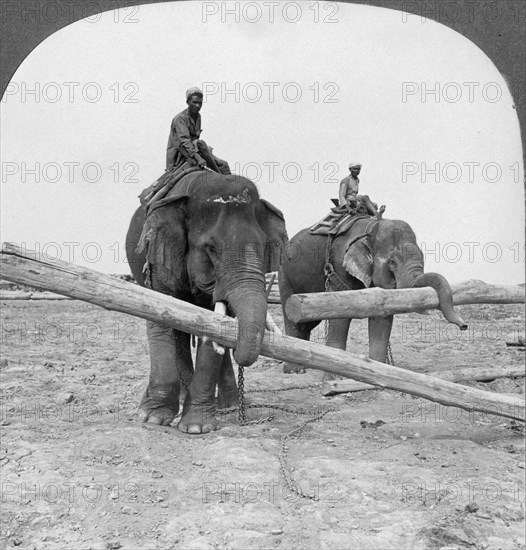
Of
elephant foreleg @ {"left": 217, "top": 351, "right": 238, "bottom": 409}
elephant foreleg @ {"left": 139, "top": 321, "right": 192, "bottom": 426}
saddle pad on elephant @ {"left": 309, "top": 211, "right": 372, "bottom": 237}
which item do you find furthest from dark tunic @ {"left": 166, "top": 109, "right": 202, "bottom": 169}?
saddle pad on elephant @ {"left": 309, "top": 211, "right": 372, "bottom": 237}

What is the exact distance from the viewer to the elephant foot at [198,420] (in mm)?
5914

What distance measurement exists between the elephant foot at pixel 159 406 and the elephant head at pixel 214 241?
92 cm

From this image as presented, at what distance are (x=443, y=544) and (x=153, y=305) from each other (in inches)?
102

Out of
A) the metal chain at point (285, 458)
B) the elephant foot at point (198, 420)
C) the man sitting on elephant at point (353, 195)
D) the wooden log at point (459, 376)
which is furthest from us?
the man sitting on elephant at point (353, 195)

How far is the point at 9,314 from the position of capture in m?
17.2

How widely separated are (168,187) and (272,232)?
1.15 m

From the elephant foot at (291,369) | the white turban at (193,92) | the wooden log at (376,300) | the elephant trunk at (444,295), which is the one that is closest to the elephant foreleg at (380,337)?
the elephant trunk at (444,295)

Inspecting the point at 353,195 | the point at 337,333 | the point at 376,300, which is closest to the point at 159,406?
the point at 376,300

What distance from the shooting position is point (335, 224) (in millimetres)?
10125

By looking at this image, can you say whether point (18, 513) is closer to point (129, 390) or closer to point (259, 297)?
point (259, 297)

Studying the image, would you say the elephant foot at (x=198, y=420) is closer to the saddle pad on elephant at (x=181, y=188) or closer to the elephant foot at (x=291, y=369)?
the saddle pad on elephant at (x=181, y=188)

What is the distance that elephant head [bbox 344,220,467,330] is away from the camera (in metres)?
8.41

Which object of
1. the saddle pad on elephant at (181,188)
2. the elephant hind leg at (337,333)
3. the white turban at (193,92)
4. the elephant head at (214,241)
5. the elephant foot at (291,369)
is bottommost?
the elephant foot at (291,369)

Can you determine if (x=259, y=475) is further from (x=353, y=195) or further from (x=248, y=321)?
(x=353, y=195)
